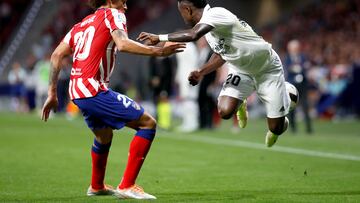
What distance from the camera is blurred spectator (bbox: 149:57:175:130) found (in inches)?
869

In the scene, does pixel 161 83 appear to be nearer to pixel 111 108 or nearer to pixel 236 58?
pixel 236 58

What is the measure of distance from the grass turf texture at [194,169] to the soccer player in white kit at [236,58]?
995mm

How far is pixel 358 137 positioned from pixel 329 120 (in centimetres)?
762

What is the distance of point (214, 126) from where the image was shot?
23.2 metres

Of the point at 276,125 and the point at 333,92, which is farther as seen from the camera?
the point at 333,92

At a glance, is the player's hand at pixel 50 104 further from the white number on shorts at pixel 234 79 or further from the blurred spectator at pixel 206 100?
the blurred spectator at pixel 206 100

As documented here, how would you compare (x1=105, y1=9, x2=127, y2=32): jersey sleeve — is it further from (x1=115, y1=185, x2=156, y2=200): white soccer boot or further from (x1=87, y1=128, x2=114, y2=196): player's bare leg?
(x1=115, y1=185, x2=156, y2=200): white soccer boot

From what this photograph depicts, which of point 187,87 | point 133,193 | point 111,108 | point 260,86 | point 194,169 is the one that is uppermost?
point 111,108

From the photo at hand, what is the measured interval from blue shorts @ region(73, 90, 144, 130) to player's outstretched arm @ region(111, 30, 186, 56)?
70cm

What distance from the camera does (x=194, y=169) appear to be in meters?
12.4

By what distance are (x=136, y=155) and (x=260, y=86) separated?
260 centimetres

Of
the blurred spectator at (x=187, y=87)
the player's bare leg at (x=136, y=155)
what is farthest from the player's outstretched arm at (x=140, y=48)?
the blurred spectator at (x=187, y=87)

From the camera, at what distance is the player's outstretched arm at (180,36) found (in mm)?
8859

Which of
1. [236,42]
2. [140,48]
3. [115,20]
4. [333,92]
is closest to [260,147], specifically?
[236,42]
